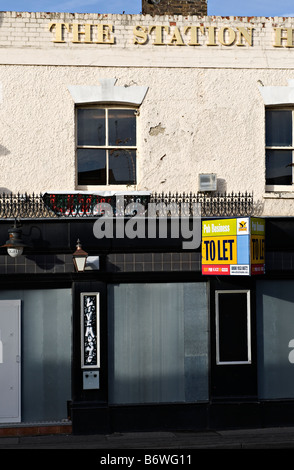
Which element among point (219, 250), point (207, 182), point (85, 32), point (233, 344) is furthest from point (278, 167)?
point (85, 32)

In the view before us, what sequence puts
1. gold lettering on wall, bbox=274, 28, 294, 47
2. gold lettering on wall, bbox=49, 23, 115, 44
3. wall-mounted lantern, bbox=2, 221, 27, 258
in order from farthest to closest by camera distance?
gold lettering on wall, bbox=274, 28, 294, 47 < gold lettering on wall, bbox=49, 23, 115, 44 < wall-mounted lantern, bbox=2, 221, 27, 258

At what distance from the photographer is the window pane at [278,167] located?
568 inches

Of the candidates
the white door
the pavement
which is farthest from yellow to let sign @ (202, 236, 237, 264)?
the white door

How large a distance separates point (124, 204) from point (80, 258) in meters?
1.45

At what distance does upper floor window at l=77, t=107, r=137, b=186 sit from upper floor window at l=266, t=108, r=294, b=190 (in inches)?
113

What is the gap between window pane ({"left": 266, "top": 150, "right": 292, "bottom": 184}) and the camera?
14422 mm

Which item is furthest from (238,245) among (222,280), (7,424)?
(7,424)

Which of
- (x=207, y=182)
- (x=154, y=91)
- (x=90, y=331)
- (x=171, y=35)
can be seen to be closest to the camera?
(x=90, y=331)

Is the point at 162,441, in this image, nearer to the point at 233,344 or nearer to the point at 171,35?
the point at 233,344

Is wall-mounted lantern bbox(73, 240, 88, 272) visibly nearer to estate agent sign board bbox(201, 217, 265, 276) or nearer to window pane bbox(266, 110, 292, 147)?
estate agent sign board bbox(201, 217, 265, 276)

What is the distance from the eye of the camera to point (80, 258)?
13328mm

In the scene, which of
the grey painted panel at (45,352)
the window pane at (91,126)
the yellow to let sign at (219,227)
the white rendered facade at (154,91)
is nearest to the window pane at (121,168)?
the white rendered facade at (154,91)

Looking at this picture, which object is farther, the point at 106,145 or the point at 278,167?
the point at 278,167

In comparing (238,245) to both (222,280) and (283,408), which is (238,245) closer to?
(222,280)
